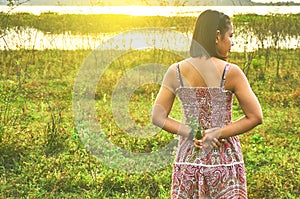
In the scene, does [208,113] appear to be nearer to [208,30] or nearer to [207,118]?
[207,118]

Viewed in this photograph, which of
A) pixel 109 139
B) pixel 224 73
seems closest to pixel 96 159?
pixel 109 139

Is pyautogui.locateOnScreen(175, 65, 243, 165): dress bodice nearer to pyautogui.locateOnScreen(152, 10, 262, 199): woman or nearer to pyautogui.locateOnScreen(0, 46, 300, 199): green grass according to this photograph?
pyautogui.locateOnScreen(152, 10, 262, 199): woman

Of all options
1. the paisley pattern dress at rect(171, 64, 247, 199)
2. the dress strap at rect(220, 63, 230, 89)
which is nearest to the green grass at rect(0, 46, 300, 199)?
the paisley pattern dress at rect(171, 64, 247, 199)

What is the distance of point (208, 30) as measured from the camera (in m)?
2.23

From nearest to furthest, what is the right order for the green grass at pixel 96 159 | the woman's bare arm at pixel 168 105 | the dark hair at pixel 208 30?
the dark hair at pixel 208 30 < the woman's bare arm at pixel 168 105 < the green grass at pixel 96 159

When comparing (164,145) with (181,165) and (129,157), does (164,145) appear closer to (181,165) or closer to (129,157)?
(129,157)

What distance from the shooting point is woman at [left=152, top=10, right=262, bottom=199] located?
88.8 inches

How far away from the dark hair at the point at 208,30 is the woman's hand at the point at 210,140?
0.31m

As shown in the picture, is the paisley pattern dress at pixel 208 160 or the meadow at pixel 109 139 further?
the meadow at pixel 109 139

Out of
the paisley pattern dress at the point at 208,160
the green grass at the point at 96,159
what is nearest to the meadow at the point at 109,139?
the green grass at the point at 96,159

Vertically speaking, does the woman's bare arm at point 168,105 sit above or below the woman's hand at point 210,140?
above

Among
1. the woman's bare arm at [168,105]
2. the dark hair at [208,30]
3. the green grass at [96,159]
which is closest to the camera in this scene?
the dark hair at [208,30]

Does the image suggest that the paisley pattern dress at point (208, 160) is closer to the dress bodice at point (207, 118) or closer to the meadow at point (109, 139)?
the dress bodice at point (207, 118)

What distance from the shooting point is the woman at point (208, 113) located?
2.26 meters
